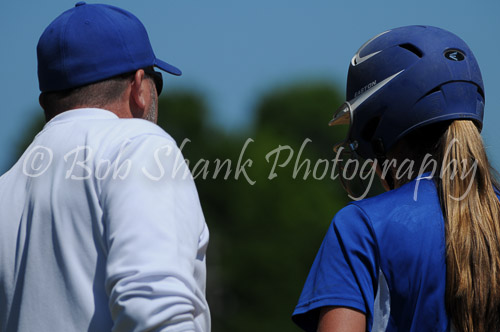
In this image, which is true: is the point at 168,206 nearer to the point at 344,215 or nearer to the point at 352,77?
the point at 344,215

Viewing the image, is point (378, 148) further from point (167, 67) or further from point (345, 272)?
point (167, 67)

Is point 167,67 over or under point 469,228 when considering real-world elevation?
over

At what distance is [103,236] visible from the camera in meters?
2.75

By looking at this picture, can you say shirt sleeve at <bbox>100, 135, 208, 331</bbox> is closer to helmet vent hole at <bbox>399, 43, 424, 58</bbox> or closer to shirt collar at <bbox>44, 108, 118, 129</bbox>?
shirt collar at <bbox>44, 108, 118, 129</bbox>

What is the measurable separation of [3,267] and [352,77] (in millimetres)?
1716

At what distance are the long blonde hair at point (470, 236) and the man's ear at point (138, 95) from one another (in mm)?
1227

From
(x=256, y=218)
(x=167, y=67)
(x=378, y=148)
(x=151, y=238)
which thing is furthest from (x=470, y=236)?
(x=256, y=218)

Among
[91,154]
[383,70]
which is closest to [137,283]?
[91,154]

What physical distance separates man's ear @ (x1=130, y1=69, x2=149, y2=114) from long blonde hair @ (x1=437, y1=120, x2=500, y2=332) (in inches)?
48.3

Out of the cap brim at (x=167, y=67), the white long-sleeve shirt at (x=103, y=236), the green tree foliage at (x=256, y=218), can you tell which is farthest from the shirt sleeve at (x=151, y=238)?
the green tree foliage at (x=256, y=218)

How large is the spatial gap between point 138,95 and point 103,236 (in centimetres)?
76

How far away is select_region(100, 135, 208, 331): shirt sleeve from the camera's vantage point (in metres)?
2.57

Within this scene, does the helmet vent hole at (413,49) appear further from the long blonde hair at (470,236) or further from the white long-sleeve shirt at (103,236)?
the white long-sleeve shirt at (103,236)

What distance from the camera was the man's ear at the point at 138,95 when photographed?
3269mm
